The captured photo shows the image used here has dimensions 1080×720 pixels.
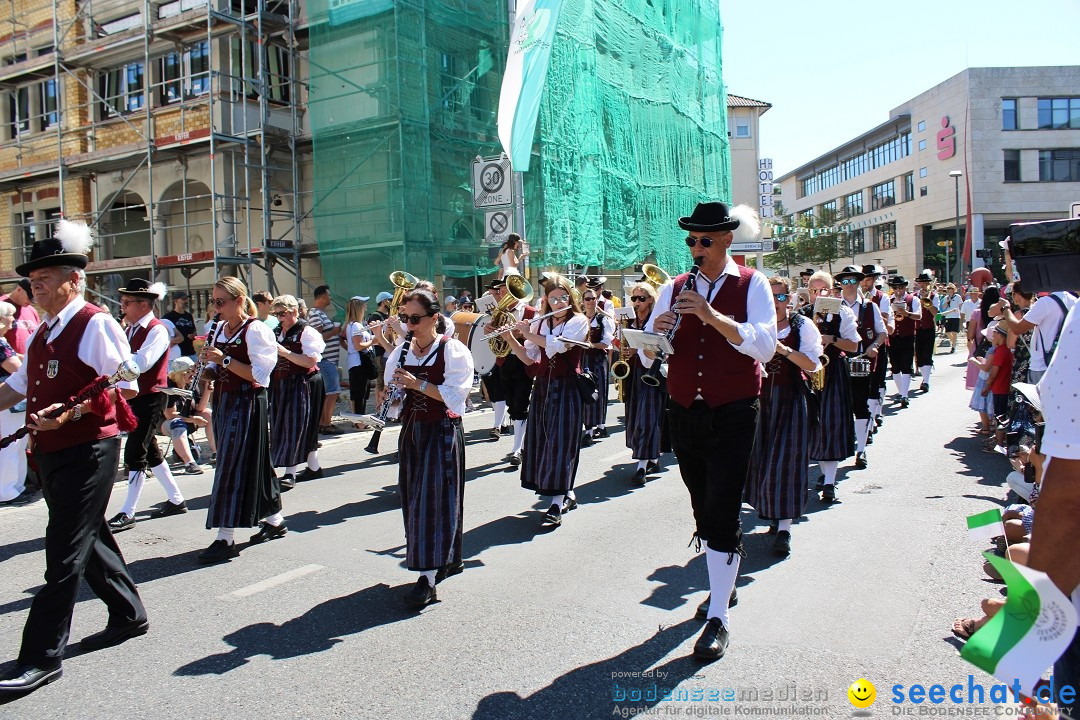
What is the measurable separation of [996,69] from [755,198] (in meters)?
17.5

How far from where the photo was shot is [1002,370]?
8578 millimetres

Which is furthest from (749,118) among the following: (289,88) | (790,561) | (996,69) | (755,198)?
(790,561)

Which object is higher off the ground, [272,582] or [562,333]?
[562,333]

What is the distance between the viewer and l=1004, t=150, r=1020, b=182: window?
5209 cm

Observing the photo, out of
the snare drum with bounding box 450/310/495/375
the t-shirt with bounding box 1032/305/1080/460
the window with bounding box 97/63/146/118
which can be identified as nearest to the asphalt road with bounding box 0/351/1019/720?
the t-shirt with bounding box 1032/305/1080/460

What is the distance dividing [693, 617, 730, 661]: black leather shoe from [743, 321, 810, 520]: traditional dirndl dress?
5.68 feet

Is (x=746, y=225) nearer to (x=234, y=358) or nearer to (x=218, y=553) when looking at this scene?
(x=234, y=358)

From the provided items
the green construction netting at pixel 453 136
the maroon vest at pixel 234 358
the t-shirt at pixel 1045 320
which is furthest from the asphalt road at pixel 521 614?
the green construction netting at pixel 453 136

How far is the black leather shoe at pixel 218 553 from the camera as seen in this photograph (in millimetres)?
Answer: 5586

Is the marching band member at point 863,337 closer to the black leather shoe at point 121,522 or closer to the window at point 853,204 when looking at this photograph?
the black leather shoe at point 121,522

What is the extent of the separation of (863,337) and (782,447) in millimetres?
3432

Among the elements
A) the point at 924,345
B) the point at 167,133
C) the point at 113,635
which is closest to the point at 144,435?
the point at 113,635

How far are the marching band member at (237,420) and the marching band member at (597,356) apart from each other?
3102mm

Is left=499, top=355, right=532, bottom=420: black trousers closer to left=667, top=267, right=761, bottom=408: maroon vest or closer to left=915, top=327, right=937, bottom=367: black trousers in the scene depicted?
left=667, top=267, right=761, bottom=408: maroon vest
